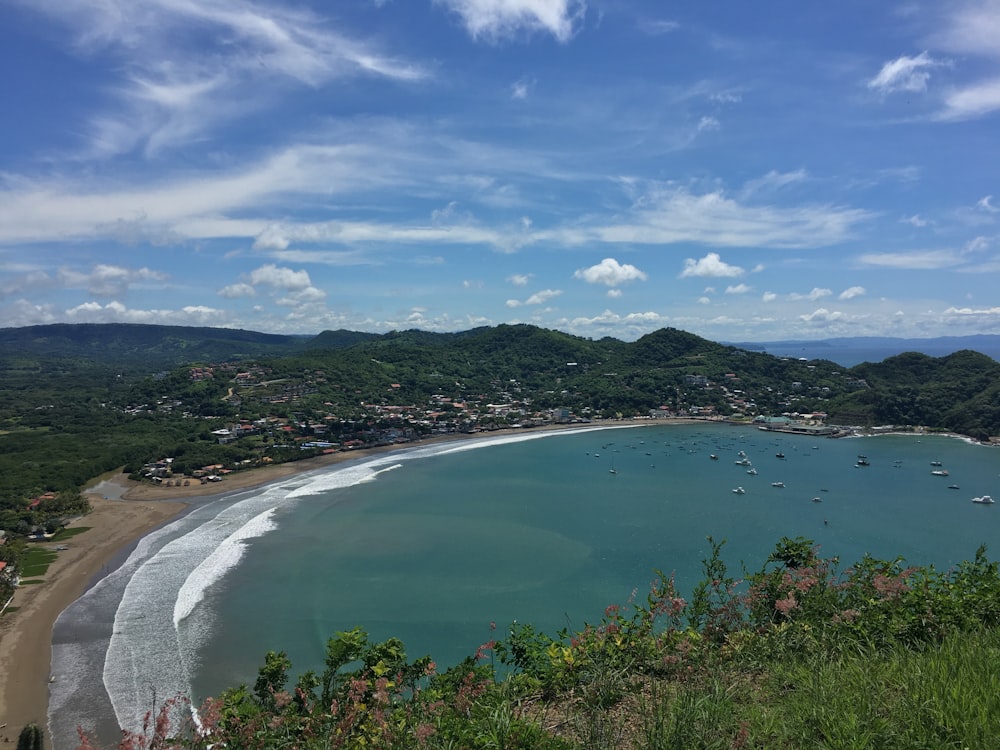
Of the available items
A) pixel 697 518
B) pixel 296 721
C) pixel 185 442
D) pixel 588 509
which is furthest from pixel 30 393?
pixel 296 721

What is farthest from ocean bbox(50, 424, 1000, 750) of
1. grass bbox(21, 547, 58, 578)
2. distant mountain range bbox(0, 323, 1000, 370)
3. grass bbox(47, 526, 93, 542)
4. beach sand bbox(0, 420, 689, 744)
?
distant mountain range bbox(0, 323, 1000, 370)

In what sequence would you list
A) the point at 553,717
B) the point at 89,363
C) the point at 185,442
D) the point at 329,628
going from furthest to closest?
the point at 89,363 → the point at 185,442 → the point at 329,628 → the point at 553,717

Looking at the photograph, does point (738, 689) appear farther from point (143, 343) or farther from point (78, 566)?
point (143, 343)

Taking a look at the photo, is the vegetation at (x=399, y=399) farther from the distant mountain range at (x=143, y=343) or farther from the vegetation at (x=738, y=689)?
the distant mountain range at (x=143, y=343)

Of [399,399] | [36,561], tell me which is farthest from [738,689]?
[399,399]

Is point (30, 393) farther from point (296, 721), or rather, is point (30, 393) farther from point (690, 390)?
point (296, 721)

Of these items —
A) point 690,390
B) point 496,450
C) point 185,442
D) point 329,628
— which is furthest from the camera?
point 690,390

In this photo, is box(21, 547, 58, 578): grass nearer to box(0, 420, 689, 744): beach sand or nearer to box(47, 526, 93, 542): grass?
box(0, 420, 689, 744): beach sand
